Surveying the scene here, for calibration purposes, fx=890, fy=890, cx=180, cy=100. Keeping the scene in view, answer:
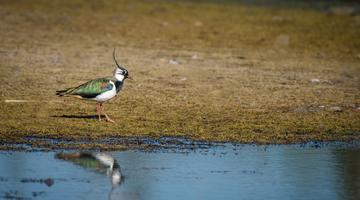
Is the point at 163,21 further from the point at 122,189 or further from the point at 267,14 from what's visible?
the point at 122,189

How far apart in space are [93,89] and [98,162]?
265cm

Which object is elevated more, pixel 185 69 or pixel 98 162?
pixel 98 162

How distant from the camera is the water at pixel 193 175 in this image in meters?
8.55

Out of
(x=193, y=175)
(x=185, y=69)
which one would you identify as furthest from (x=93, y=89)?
(x=185, y=69)

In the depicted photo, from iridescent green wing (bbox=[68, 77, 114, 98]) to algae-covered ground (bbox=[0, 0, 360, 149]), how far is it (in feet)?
1.30

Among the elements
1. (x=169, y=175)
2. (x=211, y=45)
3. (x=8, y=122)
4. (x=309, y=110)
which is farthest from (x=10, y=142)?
(x=211, y=45)

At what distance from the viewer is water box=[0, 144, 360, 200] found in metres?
8.55

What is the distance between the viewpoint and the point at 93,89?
12.3 m

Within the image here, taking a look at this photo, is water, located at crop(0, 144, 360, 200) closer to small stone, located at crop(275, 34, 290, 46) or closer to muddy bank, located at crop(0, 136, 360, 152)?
muddy bank, located at crop(0, 136, 360, 152)

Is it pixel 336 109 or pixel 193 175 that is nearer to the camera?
pixel 193 175

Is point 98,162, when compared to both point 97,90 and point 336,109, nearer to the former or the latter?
point 97,90

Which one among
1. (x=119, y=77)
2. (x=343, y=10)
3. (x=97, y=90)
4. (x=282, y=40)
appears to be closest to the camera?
(x=97, y=90)

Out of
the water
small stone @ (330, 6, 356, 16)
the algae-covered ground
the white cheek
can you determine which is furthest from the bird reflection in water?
small stone @ (330, 6, 356, 16)

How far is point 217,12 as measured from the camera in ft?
89.4
